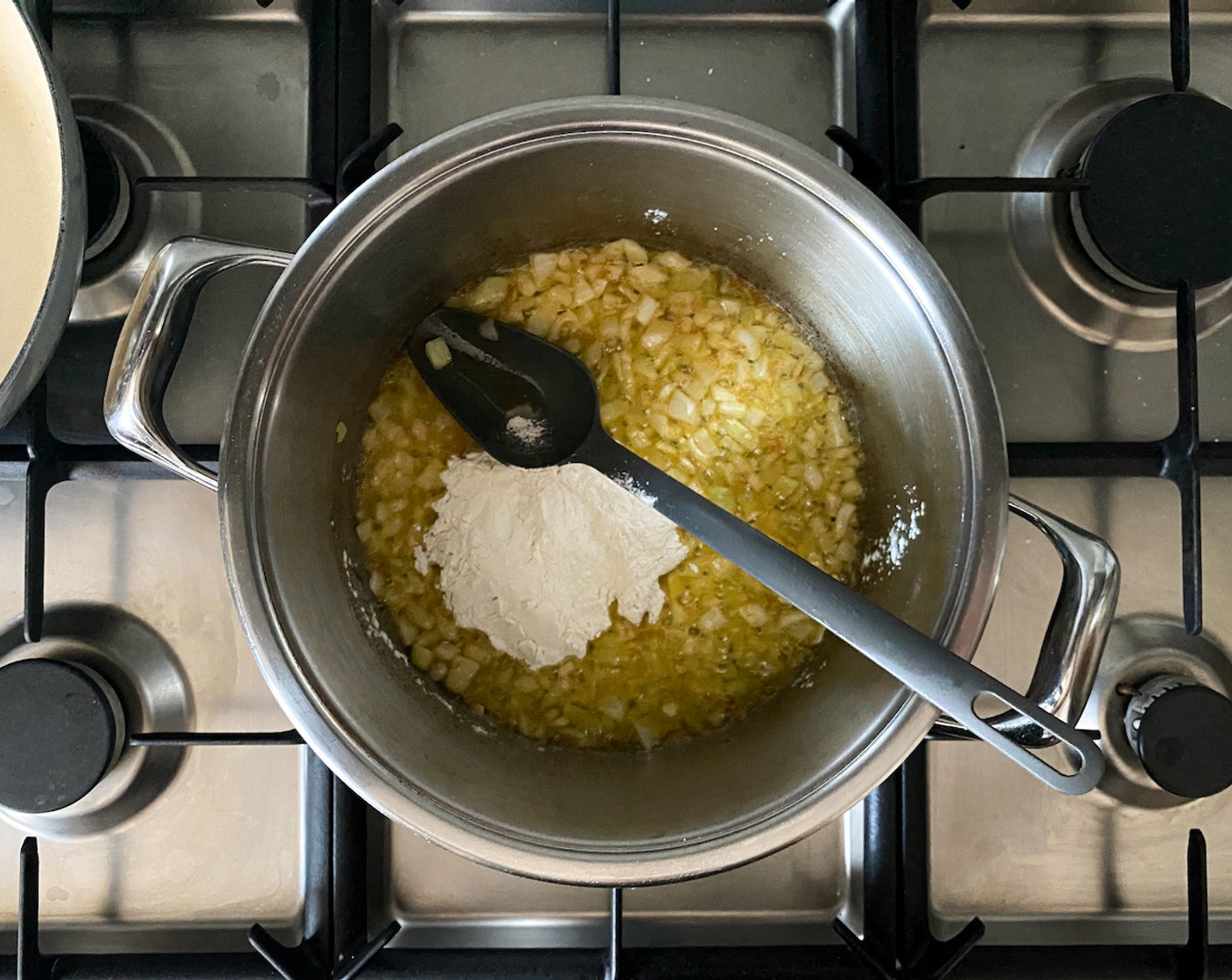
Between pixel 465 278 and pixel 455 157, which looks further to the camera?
pixel 465 278

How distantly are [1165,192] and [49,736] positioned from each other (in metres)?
0.95

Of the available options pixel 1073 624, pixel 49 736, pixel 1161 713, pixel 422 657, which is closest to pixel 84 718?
pixel 49 736

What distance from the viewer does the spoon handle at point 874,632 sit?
0.54m

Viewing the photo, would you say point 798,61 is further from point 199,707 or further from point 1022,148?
point 199,707

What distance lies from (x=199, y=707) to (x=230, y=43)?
1.92 ft

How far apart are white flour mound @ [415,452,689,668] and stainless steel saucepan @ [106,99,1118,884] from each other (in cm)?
10

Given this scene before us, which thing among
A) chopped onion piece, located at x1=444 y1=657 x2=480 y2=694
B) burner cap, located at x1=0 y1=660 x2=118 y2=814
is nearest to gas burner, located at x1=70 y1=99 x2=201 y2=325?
burner cap, located at x1=0 y1=660 x2=118 y2=814

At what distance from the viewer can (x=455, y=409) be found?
2.48ft

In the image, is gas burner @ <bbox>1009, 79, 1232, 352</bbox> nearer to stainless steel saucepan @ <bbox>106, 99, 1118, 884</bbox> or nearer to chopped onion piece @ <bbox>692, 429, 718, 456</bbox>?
stainless steel saucepan @ <bbox>106, 99, 1118, 884</bbox>

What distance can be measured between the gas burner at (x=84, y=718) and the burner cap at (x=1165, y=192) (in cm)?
86

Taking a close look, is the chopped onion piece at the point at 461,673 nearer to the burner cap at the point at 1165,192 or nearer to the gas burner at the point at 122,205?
the gas burner at the point at 122,205

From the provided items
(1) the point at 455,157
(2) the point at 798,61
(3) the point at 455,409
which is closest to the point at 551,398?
(3) the point at 455,409

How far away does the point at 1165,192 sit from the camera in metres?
0.70

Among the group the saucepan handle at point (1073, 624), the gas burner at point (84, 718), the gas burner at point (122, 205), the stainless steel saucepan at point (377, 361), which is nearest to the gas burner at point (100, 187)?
the gas burner at point (122, 205)
